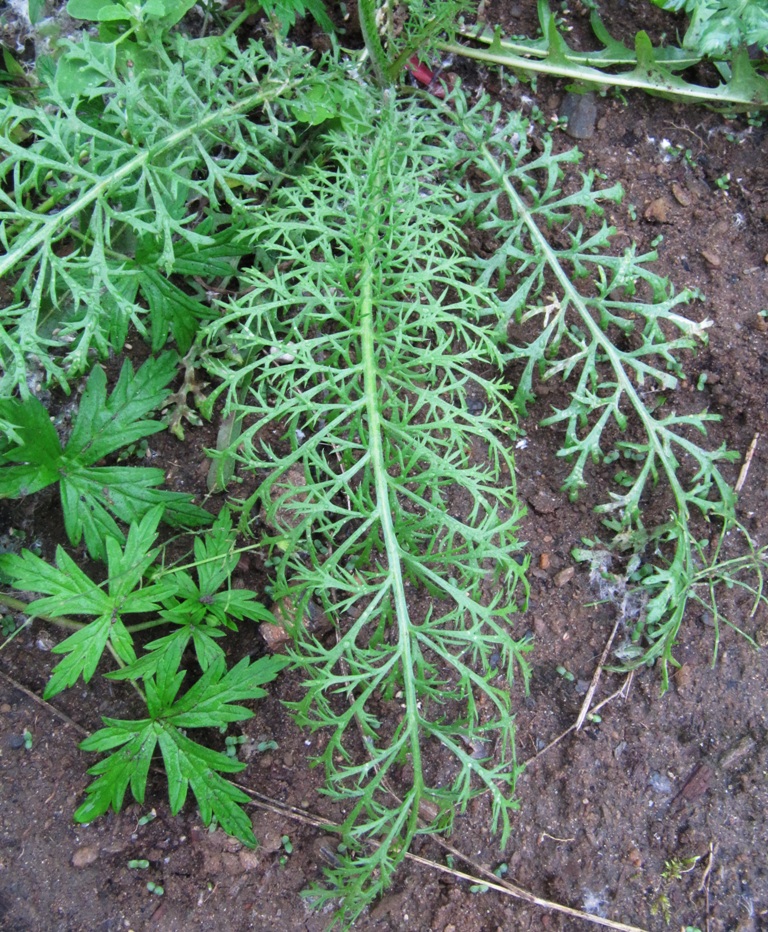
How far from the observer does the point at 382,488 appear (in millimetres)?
1896

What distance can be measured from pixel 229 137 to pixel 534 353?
3.47 feet

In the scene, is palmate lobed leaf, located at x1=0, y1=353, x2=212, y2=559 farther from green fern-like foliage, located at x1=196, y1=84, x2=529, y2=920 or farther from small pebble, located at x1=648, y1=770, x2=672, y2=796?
small pebble, located at x1=648, y1=770, x2=672, y2=796

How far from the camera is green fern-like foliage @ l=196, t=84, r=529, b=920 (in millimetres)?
1817

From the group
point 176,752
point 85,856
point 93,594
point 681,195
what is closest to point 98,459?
point 93,594

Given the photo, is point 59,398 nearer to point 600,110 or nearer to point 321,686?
point 321,686

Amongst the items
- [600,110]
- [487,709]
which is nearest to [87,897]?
[487,709]

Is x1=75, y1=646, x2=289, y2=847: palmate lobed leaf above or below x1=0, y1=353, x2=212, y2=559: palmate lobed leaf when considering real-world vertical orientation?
below

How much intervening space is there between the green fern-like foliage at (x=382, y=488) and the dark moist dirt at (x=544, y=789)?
0.11m

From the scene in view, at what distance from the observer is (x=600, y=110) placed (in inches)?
106

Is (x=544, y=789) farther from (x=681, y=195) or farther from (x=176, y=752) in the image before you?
(x=681, y=195)

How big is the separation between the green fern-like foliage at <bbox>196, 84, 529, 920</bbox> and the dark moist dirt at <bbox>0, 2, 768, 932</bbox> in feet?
0.35

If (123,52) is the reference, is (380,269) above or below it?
below

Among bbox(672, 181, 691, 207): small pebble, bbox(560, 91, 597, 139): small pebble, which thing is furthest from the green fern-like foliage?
bbox(672, 181, 691, 207): small pebble

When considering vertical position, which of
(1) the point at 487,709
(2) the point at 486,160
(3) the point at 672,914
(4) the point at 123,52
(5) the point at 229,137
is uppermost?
(4) the point at 123,52
